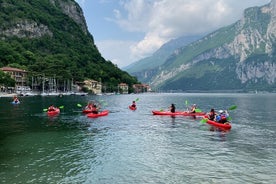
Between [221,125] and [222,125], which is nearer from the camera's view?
[222,125]

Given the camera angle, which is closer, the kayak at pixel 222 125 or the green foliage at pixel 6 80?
the kayak at pixel 222 125

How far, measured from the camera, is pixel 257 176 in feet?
82.7

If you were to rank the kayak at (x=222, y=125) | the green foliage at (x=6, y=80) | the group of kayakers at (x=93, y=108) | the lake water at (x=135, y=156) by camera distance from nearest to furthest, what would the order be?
the lake water at (x=135, y=156) < the kayak at (x=222, y=125) < the group of kayakers at (x=93, y=108) < the green foliage at (x=6, y=80)

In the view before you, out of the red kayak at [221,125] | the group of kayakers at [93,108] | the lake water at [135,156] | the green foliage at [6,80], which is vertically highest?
the green foliage at [6,80]

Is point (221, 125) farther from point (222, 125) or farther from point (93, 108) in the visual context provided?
point (93, 108)

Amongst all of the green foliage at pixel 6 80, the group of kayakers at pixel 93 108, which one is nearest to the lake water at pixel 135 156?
the group of kayakers at pixel 93 108

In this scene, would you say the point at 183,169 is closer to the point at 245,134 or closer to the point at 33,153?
the point at 33,153

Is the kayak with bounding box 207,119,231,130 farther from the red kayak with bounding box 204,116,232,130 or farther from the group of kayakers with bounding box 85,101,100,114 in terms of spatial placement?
the group of kayakers with bounding box 85,101,100,114

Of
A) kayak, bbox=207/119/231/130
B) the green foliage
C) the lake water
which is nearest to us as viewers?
the lake water

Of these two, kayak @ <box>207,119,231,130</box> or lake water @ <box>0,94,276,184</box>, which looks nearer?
lake water @ <box>0,94,276,184</box>

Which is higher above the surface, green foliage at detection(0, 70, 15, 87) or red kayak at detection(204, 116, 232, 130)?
green foliage at detection(0, 70, 15, 87)

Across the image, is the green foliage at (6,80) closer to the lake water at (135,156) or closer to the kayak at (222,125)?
the lake water at (135,156)

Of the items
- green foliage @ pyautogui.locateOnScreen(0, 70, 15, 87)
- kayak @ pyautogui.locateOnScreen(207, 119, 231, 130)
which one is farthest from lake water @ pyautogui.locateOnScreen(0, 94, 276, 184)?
green foliage @ pyautogui.locateOnScreen(0, 70, 15, 87)

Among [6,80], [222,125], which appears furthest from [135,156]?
[6,80]
